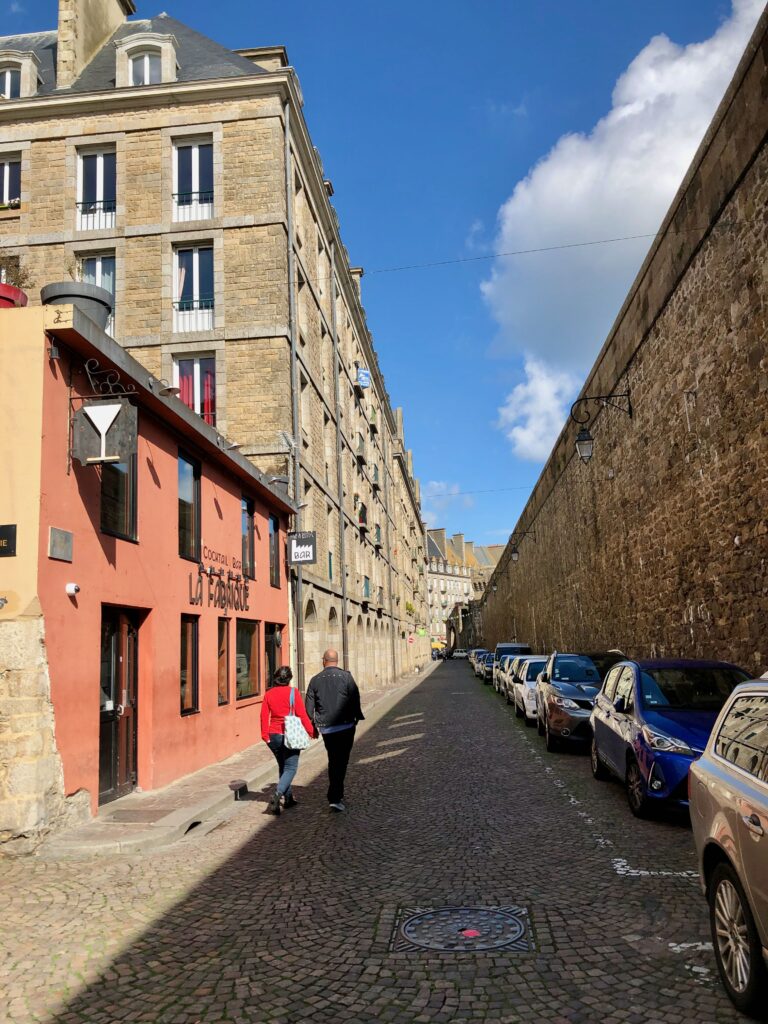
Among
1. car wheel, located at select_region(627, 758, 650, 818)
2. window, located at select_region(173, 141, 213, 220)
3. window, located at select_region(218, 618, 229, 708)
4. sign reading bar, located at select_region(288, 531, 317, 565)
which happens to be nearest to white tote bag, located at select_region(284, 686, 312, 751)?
car wheel, located at select_region(627, 758, 650, 818)

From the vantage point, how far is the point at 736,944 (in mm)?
3432

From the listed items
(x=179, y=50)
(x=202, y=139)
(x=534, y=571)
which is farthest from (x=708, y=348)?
(x=534, y=571)

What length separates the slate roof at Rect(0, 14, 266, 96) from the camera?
22844mm

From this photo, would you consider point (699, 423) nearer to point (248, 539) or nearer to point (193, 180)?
point (248, 539)

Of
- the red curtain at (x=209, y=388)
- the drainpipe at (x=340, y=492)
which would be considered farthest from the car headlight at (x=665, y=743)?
the drainpipe at (x=340, y=492)

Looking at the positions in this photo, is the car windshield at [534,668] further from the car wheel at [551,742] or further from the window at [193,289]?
the window at [193,289]

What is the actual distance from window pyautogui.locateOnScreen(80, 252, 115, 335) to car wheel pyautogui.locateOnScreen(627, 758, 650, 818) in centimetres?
1897

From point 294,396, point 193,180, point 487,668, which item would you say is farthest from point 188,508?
point 487,668

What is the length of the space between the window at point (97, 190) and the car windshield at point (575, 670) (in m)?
17.4

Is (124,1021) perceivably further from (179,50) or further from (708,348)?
(179,50)

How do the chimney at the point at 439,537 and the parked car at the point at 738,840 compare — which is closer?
the parked car at the point at 738,840

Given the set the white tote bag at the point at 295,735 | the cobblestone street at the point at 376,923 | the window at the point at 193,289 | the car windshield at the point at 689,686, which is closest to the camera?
the cobblestone street at the point at 376,923

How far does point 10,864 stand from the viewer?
6.52m

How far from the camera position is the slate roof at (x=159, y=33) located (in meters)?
22.8
